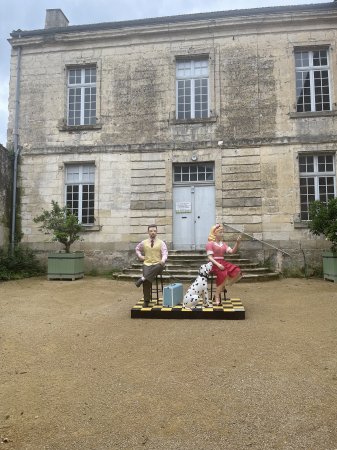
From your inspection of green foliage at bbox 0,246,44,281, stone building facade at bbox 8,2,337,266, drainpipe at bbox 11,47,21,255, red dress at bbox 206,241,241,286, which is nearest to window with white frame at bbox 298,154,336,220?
stone building facade at bbox 8,2,337,266

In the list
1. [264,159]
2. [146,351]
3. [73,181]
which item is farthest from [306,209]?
[146,351]

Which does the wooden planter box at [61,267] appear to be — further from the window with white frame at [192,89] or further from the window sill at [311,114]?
the window sill at [311,114]

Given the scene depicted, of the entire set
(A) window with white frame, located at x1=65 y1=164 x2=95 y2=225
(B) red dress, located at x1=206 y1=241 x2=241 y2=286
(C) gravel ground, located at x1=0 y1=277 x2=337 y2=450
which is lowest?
(C) gravel ground, located at x1=0 y1=277 x2=337 y2=450

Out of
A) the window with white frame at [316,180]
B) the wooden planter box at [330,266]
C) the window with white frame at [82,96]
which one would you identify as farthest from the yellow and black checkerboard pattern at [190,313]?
the window with white frame at [82,96]

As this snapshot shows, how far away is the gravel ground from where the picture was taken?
2.39 metres

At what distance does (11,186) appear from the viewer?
40.4ft

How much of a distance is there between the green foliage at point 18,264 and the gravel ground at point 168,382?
500 centimetres

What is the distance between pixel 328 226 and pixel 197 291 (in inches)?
204

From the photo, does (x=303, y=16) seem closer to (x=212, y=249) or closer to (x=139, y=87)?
(x=139, y=87)

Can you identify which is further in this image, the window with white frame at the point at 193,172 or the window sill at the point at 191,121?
the window with white frame at the point at 193,172

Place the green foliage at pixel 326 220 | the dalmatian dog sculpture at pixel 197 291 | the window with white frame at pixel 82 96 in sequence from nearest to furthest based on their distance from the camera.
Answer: the dalmatian dog sculpture at pixel 197 291 < the green foliage at pixel 326 220 < the window with white frame at pixel 82 96

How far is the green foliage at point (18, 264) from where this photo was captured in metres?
10.5

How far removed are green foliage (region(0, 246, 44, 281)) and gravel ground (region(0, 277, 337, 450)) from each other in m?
5.00

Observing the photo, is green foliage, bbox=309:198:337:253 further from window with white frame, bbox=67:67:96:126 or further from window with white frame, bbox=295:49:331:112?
window with white frame, bbox=67:67:96:126
